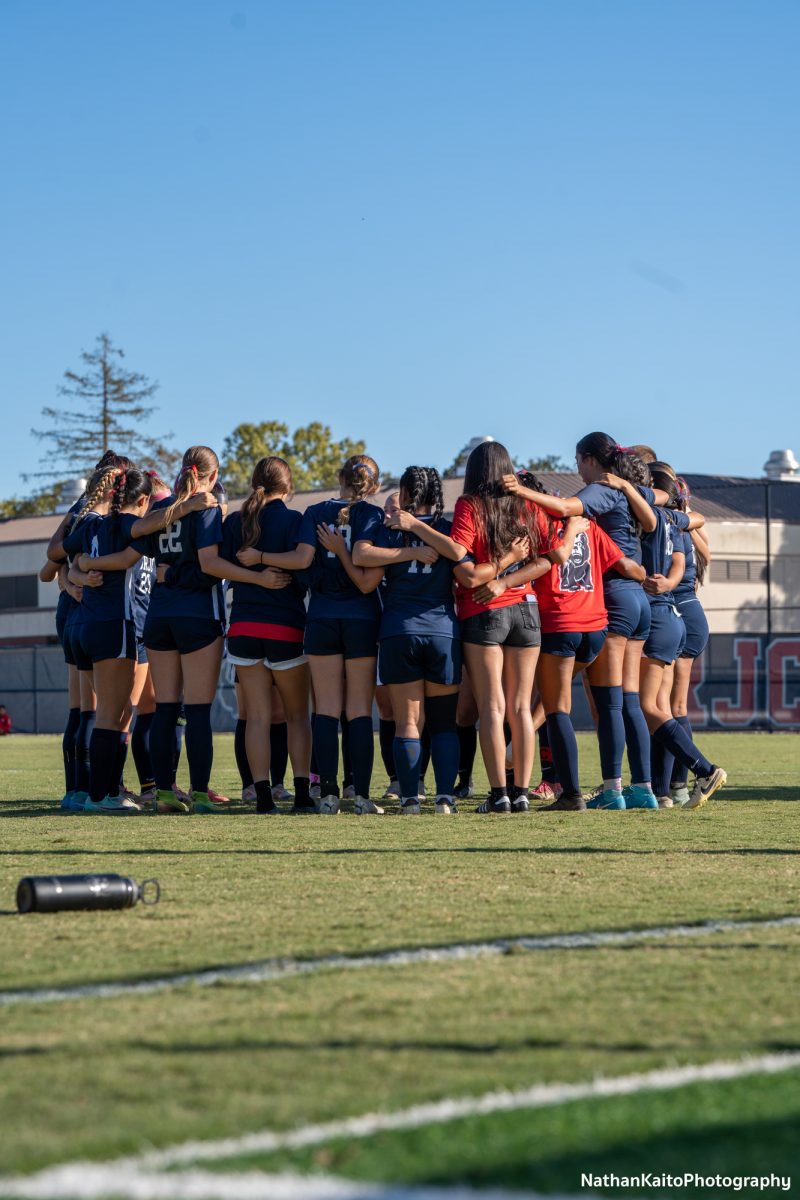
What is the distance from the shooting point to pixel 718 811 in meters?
9.24

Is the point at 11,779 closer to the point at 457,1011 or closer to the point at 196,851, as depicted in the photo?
the point at 196,851

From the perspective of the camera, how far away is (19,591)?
58.9m

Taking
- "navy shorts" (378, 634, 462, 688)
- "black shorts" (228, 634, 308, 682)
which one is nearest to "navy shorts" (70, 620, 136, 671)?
"black shorts" (228, 634, 308, 682)

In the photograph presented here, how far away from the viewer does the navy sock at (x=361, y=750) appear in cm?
934

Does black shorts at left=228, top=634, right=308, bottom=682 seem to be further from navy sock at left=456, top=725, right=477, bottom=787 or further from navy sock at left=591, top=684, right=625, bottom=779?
navy sock at left=456, top=725, right=477, bottom=787

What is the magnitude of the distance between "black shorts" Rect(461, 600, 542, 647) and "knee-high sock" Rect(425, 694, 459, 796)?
425mm

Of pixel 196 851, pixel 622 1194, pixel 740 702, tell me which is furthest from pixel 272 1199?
pixel 740 702

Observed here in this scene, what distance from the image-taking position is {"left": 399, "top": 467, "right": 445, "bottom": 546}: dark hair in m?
9.23

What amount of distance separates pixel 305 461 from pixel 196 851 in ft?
253

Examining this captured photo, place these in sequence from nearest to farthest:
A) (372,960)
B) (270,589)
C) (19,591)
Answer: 1. (372,960)
2. (270,589)
3. (19,591)

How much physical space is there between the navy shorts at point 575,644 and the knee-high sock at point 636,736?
49 cm

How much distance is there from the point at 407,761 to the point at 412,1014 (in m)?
5.64

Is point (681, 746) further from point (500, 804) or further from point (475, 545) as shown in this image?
point (475, 545)

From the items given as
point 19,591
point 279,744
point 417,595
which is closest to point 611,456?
point 417,595
